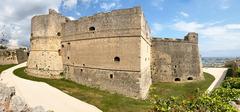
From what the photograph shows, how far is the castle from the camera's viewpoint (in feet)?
75.0

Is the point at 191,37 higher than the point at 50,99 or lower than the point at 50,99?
higher

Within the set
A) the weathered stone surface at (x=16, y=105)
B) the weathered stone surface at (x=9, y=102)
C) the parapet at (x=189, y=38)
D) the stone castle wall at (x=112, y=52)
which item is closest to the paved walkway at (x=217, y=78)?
the parapet at (x=189, y=38)

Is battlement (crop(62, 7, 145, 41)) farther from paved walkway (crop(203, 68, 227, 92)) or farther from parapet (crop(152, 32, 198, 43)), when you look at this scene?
paved walkway (crop(203, 68, 227, 92))

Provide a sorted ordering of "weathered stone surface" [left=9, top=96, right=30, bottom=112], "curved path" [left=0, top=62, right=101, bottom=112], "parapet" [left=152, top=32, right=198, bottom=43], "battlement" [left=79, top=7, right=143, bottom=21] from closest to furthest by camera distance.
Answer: "weathered stone surface" [left=9, top=96, right=30, bottom=112], "curved path" [left=0, top=62, right=101, bottom=112], "battlement" [left=79, top=7, right=143, bottom=21], "parapet" [left=152, top=32, right=198, bottom=43]

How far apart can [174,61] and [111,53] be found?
12536mm

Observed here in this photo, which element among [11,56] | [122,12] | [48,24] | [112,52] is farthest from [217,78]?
[11,56]

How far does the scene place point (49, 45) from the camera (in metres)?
30.7

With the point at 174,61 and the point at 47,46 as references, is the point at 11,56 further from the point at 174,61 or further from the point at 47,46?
the point at 174,61

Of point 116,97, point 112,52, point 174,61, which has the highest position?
point 112,52

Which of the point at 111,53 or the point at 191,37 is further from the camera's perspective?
the point at 191,37

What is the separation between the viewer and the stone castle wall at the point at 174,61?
3234cm

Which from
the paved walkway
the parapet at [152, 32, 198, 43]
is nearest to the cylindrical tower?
the parapet at [152, 32, 198, 43]

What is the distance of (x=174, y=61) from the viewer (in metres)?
32.9

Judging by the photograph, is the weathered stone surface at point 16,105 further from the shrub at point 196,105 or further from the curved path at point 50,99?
the curved path at point 50,99
